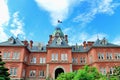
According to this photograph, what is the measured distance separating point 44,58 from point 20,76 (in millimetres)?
9711

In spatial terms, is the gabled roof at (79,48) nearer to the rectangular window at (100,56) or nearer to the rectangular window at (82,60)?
the rectangular window at (82,60)

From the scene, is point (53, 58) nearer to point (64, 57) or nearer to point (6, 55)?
point (64, 57)

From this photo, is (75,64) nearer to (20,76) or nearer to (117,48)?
(117,48)

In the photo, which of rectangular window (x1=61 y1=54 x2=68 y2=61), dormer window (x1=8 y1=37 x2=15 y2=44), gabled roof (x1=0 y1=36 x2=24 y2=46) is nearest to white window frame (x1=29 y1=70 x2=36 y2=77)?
gabled roof (x1=0 y1=36 x2=24 y2=46)

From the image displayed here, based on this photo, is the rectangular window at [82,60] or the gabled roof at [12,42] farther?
the rectangular window at [82,60]

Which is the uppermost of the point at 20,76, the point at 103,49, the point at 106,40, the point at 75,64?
the point at 106,40

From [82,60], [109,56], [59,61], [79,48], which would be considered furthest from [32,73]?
[109,56]

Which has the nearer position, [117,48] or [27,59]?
[117,48]

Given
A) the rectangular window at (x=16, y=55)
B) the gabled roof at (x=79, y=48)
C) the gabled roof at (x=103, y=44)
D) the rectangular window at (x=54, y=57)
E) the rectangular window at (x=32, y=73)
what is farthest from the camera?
the gabled roof at (x=79, y=48)

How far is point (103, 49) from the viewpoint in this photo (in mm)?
40719

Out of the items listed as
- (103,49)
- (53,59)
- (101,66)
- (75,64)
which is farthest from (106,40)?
(53,59)

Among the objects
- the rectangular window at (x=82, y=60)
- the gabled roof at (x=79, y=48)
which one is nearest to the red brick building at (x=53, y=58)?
the rectangular window at (x=82, y=60)

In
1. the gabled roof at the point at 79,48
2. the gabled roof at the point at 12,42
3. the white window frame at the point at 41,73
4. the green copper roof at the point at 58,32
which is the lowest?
the white window frame at the point at 41,73

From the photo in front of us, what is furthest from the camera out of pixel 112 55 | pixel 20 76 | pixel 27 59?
pixel 27 59
